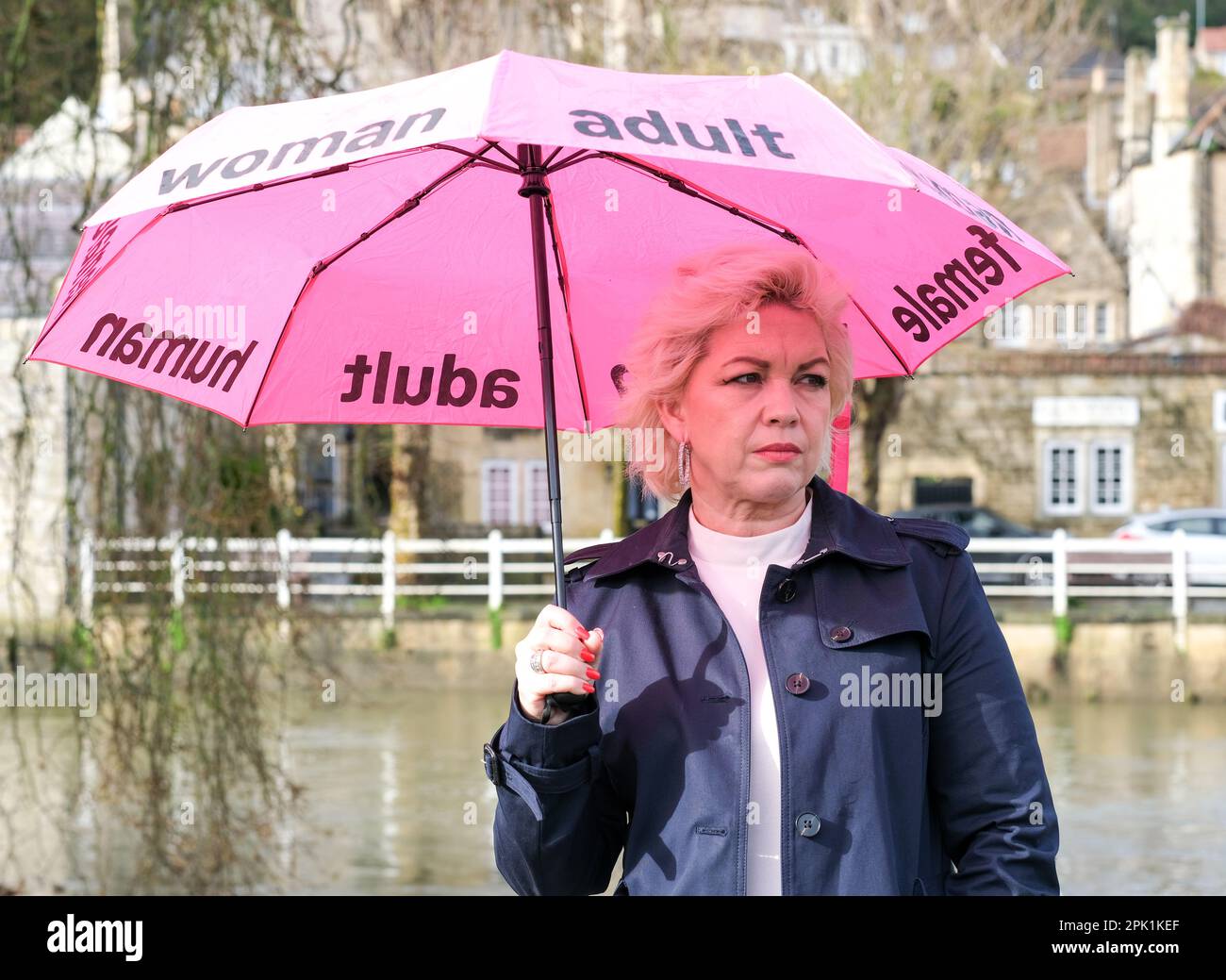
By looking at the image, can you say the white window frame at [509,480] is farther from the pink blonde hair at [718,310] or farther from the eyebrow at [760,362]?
the eyebrow at [760,362]

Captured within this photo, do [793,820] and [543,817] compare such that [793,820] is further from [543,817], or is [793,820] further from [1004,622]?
[1004,622]

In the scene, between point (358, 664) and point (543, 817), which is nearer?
point (543, 817)

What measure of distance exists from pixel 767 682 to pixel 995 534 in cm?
2502

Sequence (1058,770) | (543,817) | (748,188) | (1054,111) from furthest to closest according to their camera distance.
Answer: (1054,111) → (1058,770) → (748,188) → (543,817)

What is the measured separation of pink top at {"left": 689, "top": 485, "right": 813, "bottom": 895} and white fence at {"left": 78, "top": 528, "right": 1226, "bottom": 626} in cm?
274

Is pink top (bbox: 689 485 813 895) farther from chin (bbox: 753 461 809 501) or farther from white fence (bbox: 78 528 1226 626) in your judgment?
white fence (bbox: 78 528 1226 626)

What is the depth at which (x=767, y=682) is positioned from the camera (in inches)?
92.4

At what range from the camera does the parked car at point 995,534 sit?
2145cm

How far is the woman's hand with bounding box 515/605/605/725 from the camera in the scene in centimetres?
225

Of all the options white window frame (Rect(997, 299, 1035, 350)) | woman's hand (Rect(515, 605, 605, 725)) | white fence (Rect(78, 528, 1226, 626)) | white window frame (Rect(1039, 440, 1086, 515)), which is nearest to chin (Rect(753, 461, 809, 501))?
woman's hand (Rect(515, 605, 605, 725))

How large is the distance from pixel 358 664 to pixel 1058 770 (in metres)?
7.89

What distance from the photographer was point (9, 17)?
6.39 meters

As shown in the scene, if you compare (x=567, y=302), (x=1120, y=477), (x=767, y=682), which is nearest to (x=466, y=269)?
(x=567, y=302)
